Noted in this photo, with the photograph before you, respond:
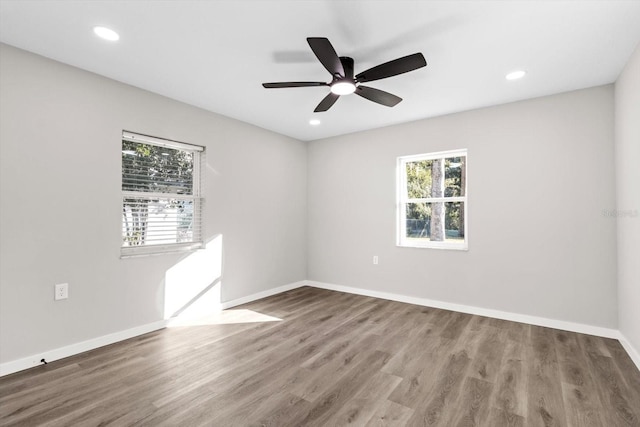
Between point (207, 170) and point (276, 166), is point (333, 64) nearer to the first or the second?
point (207, 170)

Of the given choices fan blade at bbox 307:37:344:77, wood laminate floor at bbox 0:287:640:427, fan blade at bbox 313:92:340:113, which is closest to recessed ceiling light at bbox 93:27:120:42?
fan blade at bbox 307:37:344:77

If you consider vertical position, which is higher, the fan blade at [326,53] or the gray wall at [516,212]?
the fan blade at [326,53]

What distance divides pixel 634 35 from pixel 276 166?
4.03m

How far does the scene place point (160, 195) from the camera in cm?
341

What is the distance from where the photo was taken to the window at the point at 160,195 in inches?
125

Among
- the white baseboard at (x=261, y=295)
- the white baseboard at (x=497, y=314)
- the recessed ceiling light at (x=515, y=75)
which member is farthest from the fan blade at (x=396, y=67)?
the white baseboard at (x=261, y=295)

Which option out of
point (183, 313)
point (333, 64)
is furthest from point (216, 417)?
point (333, 64)

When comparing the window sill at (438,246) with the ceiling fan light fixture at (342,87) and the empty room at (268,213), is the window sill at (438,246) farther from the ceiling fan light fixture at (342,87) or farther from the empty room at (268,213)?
the ceiling fan light fixture at (342,87)

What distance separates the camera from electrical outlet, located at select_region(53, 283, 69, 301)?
8.57ft

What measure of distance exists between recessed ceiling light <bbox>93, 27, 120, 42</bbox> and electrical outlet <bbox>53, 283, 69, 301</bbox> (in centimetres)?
207

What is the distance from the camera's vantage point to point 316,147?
5355mm

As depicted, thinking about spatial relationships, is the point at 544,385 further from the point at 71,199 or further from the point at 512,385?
the point at 71,199

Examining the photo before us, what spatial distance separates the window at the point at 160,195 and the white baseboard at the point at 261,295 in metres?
0.92

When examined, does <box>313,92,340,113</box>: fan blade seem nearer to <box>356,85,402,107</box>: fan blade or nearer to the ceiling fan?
the ceiling fan
